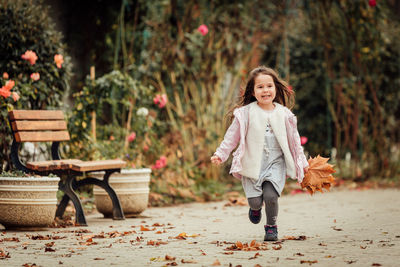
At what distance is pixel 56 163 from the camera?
7.00m

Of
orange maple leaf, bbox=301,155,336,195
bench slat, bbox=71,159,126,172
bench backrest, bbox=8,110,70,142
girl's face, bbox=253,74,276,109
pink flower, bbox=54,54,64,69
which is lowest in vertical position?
bench slat, bbox=71,159,126,172

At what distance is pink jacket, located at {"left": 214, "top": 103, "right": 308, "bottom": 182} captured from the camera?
19.1 feet

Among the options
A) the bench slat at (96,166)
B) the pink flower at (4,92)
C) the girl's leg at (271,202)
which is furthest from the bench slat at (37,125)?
the girl's leg at (271,202)

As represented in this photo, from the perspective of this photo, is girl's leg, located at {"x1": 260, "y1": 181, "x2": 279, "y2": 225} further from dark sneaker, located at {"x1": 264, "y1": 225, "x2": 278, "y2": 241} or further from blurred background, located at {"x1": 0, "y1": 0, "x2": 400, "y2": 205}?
blurred background, located at {"x1": 0, "y1": 0, "x2": 400, "y2": 205}

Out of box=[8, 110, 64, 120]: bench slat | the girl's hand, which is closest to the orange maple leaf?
the girl's hand

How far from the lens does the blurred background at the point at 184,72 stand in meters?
9.21

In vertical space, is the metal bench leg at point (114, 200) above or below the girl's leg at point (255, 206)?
below

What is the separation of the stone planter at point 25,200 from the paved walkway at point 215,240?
0.45 feet

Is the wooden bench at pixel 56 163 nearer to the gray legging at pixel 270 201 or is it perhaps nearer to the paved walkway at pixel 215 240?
the paved walkway at pixel 215 240

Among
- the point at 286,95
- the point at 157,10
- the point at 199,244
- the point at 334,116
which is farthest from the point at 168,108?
the point at 199,244

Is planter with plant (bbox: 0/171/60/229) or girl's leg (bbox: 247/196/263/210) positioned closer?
girl's leg (bbox: 247/196/263/210)

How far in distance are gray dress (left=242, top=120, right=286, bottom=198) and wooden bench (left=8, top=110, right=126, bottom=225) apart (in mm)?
1961

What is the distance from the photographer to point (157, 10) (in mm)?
11922

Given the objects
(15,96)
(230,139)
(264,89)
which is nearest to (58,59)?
(15,96)
